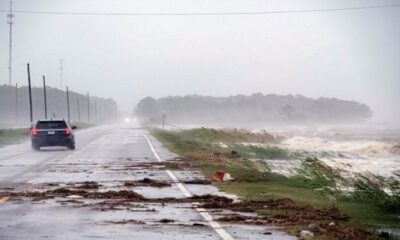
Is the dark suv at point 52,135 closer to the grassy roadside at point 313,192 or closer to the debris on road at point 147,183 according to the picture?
the grassy roadside at point 313,192

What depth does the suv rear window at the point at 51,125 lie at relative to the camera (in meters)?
36.5

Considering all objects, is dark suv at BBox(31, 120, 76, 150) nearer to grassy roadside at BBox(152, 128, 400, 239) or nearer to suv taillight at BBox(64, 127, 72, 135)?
suv taillight at BBox(64, 127, 72, 135)

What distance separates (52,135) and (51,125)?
77 centimetres

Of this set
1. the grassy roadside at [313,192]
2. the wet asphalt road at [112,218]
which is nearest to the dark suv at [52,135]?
the grassy roadside at [313,192]

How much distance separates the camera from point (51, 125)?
36688 mm

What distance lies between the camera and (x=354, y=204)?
41.7 ft

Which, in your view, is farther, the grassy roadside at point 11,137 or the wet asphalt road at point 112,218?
the grassy roadside at point 11,137

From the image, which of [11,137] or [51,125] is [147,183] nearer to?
[51,125]

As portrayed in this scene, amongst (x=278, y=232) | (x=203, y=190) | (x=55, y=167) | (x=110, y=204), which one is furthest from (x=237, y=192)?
(x=55, y=167)

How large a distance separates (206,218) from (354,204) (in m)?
3.56

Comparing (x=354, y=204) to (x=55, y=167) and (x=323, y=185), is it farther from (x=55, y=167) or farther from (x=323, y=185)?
(x=55, y=167)

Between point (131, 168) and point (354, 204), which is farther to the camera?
point (131, 168)

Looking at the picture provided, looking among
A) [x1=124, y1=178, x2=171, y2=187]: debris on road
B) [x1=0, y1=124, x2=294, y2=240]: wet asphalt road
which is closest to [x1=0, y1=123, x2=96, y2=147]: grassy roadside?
[x1=124, y1=178, x2=171, y2=187]: debris on road

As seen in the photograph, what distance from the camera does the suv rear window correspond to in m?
36.5
